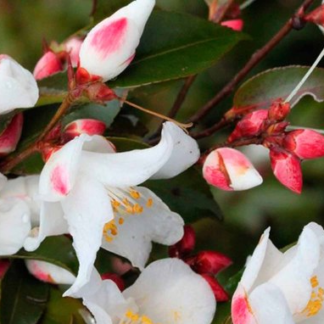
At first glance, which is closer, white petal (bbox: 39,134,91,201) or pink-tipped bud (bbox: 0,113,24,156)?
white petal (bbox: 39,134,91,201)

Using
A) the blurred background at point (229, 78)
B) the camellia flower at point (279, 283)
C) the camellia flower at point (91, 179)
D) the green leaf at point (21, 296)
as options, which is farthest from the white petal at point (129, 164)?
the blurred background at point (229, 78)

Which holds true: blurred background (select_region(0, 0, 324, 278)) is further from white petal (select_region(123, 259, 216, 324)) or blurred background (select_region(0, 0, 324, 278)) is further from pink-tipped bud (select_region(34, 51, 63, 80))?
white petal (select_region(123, 259, 216, 324))

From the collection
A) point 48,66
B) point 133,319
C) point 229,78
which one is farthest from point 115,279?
point 229,78

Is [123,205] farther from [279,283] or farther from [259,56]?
[259,56]

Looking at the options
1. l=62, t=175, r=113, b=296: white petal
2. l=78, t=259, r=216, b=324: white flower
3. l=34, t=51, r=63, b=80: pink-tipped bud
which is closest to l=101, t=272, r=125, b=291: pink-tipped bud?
l=78, t=259, r=216, b=324: white flower

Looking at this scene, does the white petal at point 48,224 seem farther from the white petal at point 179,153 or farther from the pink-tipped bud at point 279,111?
the pink-tipped bud at point 279,111

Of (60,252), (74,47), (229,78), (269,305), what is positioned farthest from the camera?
(229,78)
